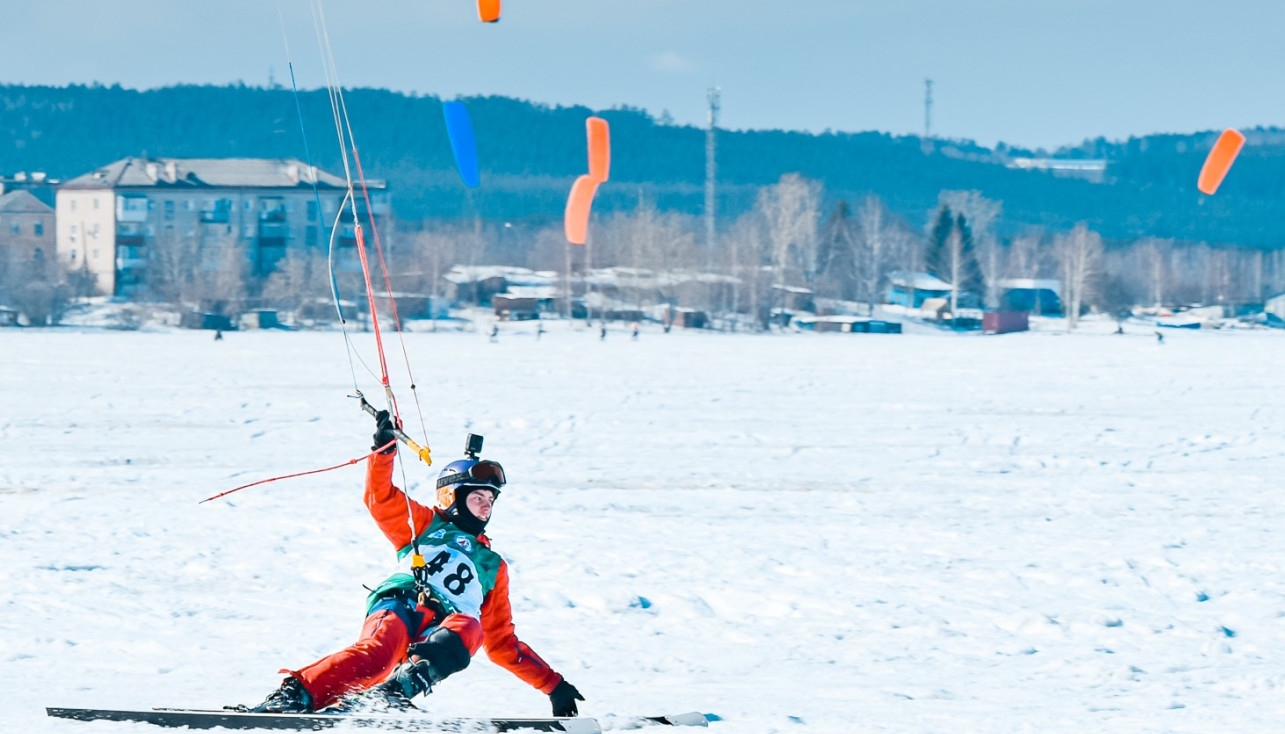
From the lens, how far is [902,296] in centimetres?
8956

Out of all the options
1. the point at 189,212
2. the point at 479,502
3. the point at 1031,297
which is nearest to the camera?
the point at 479,502

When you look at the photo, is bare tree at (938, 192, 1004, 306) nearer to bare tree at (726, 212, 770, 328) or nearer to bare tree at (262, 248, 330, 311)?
bare tree at (726, 212, 770, 328)

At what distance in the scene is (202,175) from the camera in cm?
8450

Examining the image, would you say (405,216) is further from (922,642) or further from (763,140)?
(922,642)

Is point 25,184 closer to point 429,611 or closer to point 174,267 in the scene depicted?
point 174,267

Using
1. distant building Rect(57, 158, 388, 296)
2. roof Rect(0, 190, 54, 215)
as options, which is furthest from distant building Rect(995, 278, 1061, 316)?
roof Rect(0, 190, 54, 215)

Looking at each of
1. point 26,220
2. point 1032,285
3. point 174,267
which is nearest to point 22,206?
point 26,220

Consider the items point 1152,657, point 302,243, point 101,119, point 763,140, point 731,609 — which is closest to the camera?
point 1152,657

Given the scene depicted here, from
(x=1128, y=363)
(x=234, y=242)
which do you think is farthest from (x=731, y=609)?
(x=234, y=242)

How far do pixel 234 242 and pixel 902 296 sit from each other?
1512 inches

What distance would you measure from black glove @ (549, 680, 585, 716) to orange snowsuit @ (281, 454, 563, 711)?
0.02 metres

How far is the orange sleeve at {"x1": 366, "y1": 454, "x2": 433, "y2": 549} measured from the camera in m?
4.66

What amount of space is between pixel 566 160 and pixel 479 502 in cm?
16208

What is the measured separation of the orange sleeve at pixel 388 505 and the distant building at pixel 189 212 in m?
74.8
